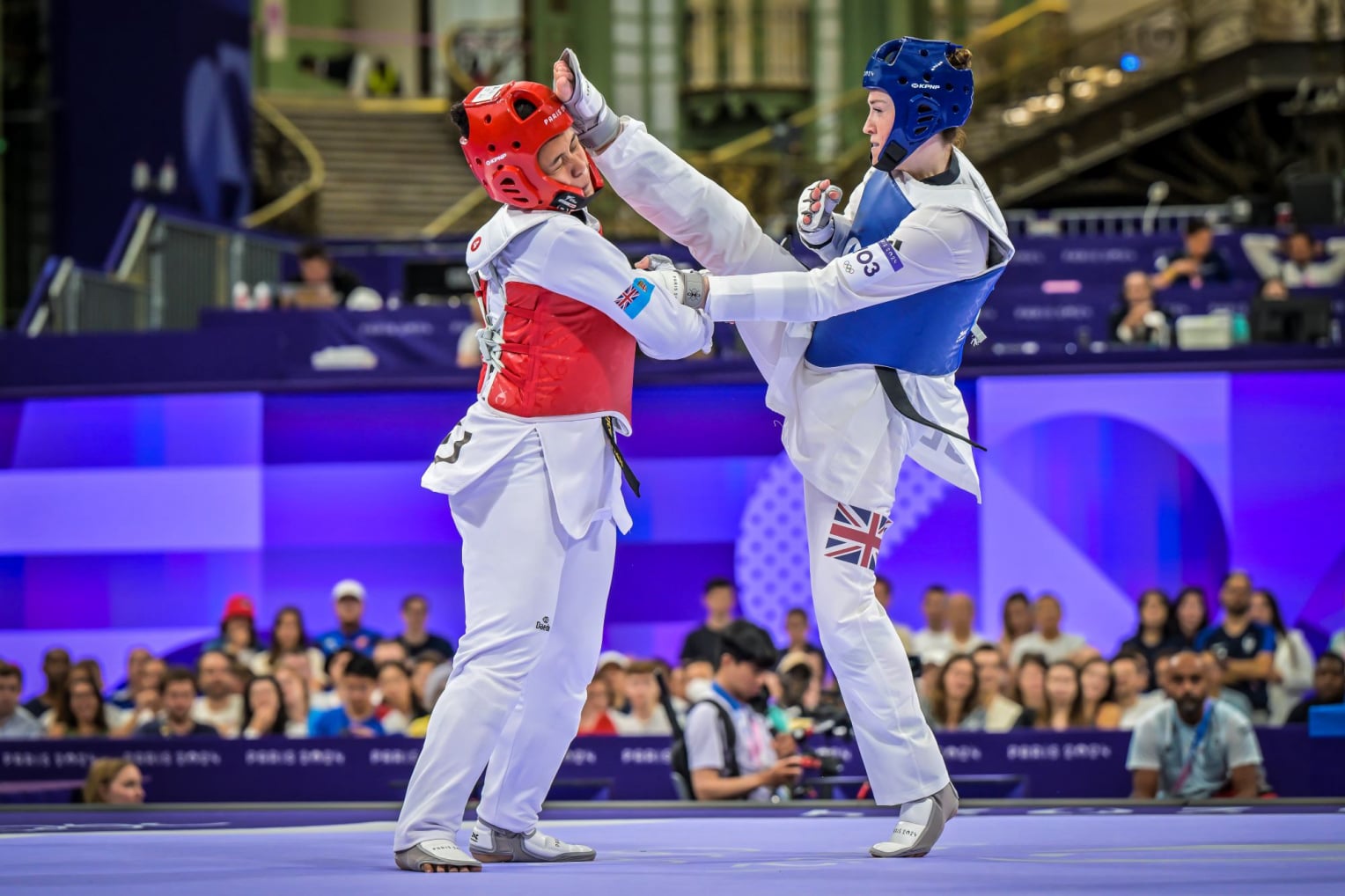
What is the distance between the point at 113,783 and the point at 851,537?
4155 millimetres

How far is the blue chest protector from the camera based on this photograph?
4438mm

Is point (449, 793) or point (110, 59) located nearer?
point (449, 793)

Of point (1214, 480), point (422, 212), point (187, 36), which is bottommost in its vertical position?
point (1214, 480)

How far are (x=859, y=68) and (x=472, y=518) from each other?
61.2ft

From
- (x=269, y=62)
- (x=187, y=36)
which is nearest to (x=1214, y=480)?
(x=187, y=36)

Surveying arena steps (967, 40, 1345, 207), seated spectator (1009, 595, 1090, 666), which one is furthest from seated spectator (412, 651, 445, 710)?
arena steps (967, 40, 1345, 207)

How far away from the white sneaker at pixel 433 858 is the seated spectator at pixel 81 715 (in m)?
5.12

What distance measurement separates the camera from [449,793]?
4.05 metres

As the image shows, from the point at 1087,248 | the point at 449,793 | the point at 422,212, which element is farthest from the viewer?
the point at 422,212

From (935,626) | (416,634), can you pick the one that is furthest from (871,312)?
(416,634)

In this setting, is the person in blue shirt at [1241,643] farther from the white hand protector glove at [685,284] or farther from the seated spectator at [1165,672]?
the white hand protector glove at [685,284]

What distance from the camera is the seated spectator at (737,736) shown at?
255 inches

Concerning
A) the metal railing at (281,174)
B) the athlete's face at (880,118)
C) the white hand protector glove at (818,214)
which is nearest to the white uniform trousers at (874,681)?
the white hand protector glove at (818,214)

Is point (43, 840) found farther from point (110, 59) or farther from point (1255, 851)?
point (110, 59)
